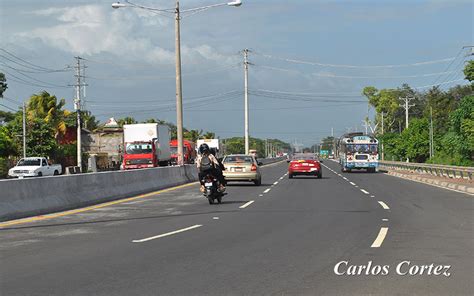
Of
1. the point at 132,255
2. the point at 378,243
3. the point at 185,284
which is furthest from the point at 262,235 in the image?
the point at 185,284

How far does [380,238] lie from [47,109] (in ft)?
224

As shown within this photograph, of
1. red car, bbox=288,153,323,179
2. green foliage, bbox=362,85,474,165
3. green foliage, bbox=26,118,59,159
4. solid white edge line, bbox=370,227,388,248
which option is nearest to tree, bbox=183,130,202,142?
green foliage, bbox=362,85,474,165

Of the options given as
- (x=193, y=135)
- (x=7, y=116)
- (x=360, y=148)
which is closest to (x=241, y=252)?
(x=360, y=148)

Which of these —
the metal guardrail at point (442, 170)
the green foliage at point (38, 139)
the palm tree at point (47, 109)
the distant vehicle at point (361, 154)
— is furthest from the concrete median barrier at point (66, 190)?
the palm tree at point (47, 109)

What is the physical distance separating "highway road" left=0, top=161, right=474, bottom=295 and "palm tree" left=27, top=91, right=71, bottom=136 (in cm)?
5887

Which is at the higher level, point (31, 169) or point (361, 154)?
point (361, 154)

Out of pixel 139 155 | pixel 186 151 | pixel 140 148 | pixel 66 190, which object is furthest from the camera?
pixel 186 151

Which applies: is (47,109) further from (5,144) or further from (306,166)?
(306,166)

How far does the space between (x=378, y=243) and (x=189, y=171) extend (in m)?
24.5

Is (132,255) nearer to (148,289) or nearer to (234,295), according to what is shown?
(148,289)

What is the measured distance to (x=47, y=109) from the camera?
74.4 m

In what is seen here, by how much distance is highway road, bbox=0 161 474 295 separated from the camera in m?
7.32

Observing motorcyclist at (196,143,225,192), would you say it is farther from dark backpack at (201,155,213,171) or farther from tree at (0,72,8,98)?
tree at (0,72,8,98)

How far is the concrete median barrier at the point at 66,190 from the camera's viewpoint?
15.4 metres
